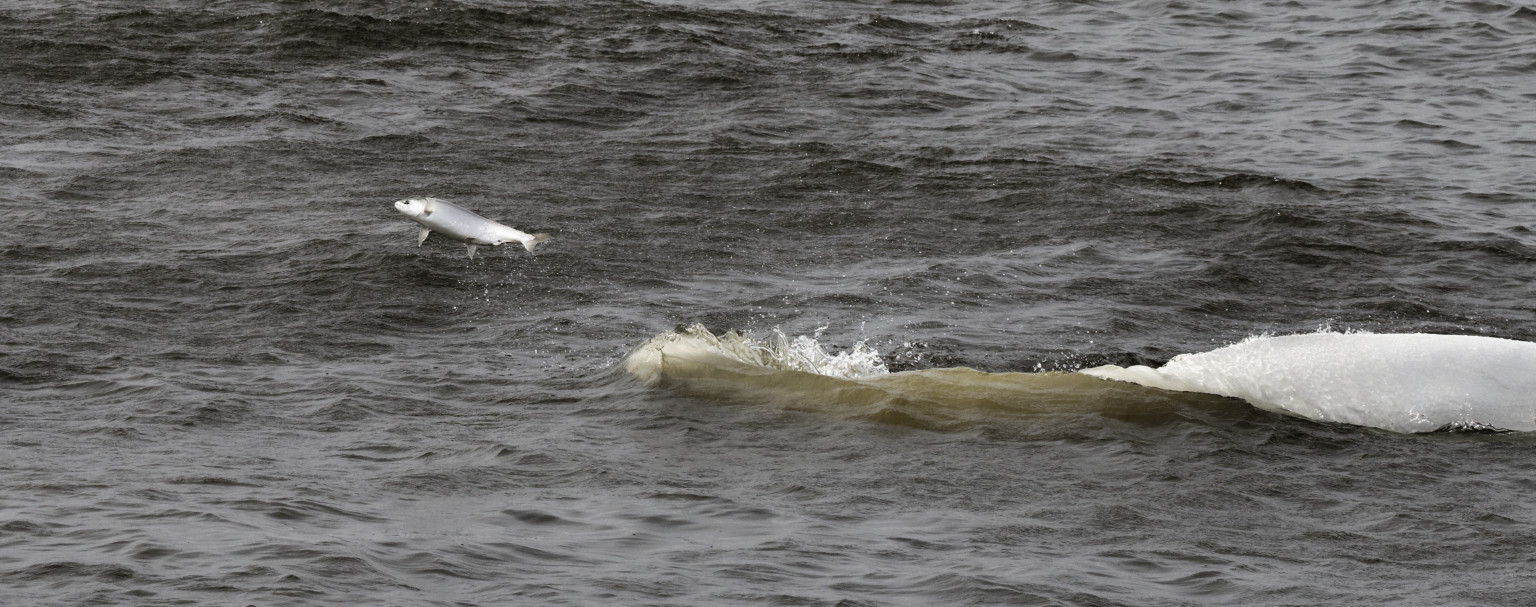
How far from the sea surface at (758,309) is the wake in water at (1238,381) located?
0.11 feet

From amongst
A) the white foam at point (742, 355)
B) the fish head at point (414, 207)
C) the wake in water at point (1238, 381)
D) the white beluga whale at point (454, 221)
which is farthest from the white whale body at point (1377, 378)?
the fish head at point (414, 207)

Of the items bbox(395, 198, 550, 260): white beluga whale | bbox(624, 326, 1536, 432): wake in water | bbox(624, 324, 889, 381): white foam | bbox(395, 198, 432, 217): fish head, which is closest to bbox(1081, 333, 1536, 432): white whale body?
bbox(624, 326, 1536, 432): wake in water

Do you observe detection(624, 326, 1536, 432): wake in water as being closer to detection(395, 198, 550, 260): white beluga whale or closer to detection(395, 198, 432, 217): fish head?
detection(395, 198, 550, 260): white beluga whale

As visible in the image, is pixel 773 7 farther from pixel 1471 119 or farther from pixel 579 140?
pixel 1471 119

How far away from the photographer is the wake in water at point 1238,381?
1065 centimetres

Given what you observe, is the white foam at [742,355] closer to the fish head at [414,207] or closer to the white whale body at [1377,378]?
the white whale body at [1377,378]

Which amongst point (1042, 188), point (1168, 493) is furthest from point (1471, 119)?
point (1168, 493)

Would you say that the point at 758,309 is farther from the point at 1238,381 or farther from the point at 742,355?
the point at 1238,381

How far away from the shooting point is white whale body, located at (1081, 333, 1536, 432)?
10617mm

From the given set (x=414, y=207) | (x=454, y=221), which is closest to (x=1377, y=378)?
(x=454, y=221)

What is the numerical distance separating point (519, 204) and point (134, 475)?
762cm

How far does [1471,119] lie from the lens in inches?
829

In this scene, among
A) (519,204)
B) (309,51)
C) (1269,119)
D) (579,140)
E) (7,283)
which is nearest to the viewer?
(7,283)

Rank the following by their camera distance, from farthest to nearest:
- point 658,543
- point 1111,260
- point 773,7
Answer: point 773,7 < point 1111,260 < point 658,543
